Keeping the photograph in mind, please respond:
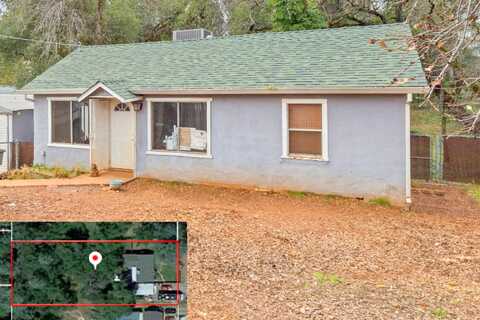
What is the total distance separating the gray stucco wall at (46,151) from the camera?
1391 centimetres

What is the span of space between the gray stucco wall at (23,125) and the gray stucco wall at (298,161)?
9.48 metres

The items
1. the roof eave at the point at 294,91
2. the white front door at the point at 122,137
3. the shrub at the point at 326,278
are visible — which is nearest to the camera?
the shrub at the point at 326,278

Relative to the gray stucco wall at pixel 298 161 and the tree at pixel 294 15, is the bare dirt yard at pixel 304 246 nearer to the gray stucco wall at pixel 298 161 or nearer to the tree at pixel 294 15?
A: the gray stucco wall at pixel 298 161

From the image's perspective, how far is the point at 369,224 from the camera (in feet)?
28.0

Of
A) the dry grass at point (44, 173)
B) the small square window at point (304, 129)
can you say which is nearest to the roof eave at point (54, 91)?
the dry grass at point (44, 173)

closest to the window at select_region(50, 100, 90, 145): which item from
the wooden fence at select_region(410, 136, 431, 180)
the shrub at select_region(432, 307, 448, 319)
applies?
the wooden fence at select_region(410, 136, 431, 180)

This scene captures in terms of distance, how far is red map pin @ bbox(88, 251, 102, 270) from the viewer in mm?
2078

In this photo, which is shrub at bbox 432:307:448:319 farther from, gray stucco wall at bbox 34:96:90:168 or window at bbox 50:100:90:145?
window at bbox 50:100:90:145

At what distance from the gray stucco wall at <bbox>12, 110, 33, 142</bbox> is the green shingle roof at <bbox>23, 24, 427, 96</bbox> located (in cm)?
514

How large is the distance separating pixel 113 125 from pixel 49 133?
2.27 meters

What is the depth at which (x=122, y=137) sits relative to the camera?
13844mm

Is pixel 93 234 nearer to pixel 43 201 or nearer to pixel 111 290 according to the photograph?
pixel 111 290

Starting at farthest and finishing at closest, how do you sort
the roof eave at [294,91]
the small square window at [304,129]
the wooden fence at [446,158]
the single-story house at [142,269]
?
the wooden fence at [446,158]
the small square window at [304,129]
the roof eave at [294,91]
the single-story house at [142,269]

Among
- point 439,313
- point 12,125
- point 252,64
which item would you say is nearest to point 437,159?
point 252,64
